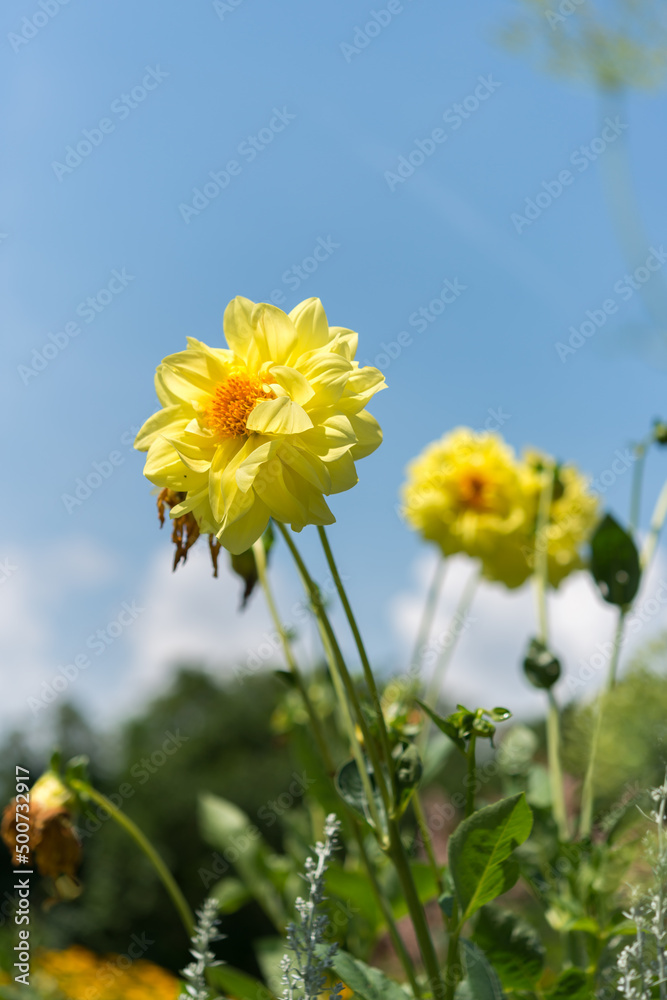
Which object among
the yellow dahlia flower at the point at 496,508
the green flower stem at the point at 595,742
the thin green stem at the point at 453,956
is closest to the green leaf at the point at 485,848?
the thin green stem at the point at 453,956

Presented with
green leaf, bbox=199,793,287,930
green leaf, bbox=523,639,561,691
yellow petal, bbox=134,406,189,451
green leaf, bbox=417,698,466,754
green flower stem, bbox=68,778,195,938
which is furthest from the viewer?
green leaf, bbox=199,793,287,930

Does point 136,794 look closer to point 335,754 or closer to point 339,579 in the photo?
point 335,754

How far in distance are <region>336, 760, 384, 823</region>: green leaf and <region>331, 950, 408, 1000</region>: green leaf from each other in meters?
0.11

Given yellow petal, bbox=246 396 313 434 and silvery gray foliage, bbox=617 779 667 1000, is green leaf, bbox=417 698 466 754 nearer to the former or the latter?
silvery gray foliage, bbox=617 779 667 1000

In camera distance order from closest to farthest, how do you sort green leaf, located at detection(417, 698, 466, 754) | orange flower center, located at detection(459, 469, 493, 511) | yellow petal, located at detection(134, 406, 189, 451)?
green leaf, located at detection(417, 698, 466, 754) < yellow petal, located at detection(134, 406, 189, 451) < orange flower center, located at detection(459, 469, 493, 511)

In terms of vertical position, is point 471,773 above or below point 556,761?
below

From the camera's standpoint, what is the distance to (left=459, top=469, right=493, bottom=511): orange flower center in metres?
1.68

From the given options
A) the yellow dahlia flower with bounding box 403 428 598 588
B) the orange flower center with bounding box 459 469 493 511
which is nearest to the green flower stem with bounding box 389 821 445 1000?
the yellow dahlia flower with bounding box 403 428 598 588

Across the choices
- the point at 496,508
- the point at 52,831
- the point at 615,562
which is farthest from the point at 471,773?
the point at 496,508

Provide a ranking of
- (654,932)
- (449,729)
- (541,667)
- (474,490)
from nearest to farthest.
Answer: (654,932), (449,729), (541,667), (474,490)

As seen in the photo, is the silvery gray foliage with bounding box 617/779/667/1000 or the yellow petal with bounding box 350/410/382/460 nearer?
the silvery gray foliage with bounding box 617/779/667/1000

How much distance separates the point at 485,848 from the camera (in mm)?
591

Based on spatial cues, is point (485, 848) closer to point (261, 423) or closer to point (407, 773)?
point (407, 773)

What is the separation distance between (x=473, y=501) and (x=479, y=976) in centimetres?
113
